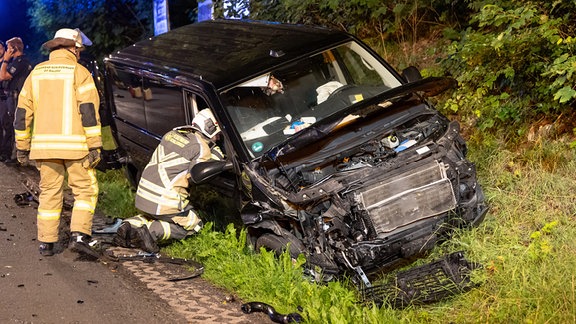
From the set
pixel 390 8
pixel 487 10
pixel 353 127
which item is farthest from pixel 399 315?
pixel 390 8

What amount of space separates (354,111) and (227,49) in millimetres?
1718

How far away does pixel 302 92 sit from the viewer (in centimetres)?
→ 702

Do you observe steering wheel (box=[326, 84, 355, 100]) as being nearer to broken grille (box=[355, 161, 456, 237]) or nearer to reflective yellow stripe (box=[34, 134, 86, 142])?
broken grille (box=[355, 161, 456, 237])

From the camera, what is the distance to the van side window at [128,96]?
310 inches

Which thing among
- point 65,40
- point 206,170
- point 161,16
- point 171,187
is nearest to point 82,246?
point 171,187

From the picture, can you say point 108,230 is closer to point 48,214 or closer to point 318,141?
point 48,214

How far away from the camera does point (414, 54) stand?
10344mm

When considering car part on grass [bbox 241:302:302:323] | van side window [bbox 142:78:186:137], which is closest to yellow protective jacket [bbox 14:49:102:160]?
van side window [bbox 142:78:186:137]

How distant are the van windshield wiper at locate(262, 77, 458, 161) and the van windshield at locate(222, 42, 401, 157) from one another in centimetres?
38

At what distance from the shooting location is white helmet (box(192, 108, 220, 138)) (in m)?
6.68

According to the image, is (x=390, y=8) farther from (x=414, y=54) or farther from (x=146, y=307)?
(x=146, y=307)

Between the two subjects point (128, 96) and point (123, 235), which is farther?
point (128, 96)

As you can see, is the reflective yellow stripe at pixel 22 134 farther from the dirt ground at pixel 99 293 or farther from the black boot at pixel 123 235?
the black boot at pixel 123 235

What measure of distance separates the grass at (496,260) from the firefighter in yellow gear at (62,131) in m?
0.90
